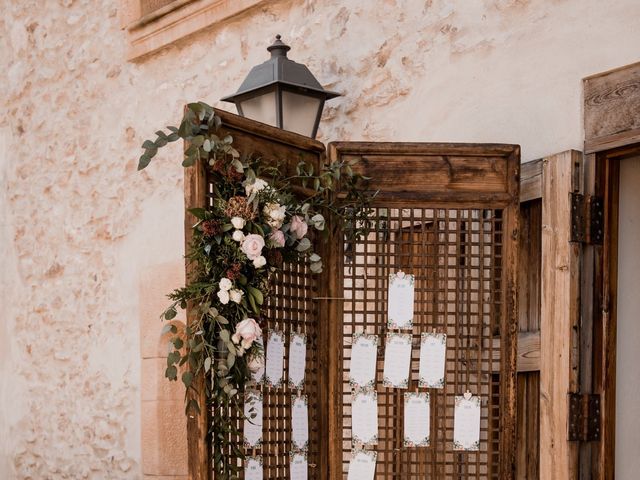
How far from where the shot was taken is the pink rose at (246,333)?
328 centimetres

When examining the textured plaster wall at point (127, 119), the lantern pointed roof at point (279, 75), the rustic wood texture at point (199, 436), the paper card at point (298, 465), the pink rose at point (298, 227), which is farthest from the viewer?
the lantern pointed roof at point (279, 75)

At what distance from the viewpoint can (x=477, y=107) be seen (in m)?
4.32

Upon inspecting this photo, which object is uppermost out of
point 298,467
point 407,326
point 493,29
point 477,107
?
point 493,29

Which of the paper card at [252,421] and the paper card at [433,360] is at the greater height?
the paper card at [433,360]

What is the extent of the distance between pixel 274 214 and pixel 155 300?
2.91m

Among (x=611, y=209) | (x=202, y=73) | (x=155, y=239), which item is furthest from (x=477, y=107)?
(x=155, y=239)

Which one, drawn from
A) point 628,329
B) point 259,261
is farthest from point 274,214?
point 628,329

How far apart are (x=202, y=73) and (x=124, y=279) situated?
1452 millimetres

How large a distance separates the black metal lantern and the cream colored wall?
1.42 m

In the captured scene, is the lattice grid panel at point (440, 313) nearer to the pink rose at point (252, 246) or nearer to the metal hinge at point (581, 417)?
the metal hinge at point (581, 417)

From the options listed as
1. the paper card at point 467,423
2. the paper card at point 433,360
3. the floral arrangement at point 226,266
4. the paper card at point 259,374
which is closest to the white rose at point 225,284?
the floral arrangement at point 226,266

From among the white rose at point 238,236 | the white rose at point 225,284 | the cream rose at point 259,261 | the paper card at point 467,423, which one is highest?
the white rose at point 238,236

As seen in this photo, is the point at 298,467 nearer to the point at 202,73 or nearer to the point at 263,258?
the point at 263,258

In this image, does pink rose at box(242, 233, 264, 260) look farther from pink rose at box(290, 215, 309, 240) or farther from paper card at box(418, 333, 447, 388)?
paper card at box(418, 333, 447, 388)
